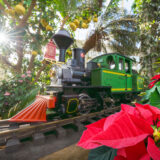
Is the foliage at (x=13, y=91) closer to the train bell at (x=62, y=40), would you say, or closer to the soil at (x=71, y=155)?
the train bell at (x=62, y=40)

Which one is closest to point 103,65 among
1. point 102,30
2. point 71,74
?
point 71,74

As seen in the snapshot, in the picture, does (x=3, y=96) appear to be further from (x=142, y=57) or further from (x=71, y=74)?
(x=142, y=57)

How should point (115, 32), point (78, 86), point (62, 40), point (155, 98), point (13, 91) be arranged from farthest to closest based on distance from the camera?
point (115, 32) < point (13, 91) < point (62, 40) < point (78, 86) < point (155, 98)

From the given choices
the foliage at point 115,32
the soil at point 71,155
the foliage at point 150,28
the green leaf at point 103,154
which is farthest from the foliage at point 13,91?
the foliage at point 150,28

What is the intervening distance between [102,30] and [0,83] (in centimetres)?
686

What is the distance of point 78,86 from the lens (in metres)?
3.35

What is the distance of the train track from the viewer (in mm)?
1568

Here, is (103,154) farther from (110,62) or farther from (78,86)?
(110,62)

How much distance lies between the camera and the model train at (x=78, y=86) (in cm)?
293

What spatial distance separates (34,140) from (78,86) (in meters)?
1.86

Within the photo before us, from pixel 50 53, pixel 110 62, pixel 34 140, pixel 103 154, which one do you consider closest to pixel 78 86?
pixel 50 53

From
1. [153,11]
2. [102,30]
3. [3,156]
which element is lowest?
[3,156]

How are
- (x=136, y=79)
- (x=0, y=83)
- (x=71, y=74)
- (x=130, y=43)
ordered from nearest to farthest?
(x=71, y=74), (x=0, y=83), (x=136, y=79), (x=130, y=43)

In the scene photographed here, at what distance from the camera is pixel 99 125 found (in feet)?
1.44
